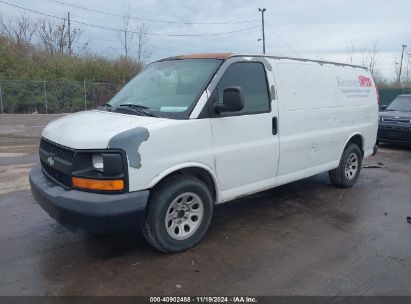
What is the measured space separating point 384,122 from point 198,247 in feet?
30.0

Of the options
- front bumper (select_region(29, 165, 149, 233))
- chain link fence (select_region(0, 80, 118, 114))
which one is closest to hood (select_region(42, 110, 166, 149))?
front bumper (select_region(29, 165, 149, 233))

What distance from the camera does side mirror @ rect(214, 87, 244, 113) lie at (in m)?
4.11

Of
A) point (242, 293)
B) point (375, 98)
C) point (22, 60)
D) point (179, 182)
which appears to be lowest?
point (242, 293)

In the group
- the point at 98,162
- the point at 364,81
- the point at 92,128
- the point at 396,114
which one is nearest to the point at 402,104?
the point at 396,114

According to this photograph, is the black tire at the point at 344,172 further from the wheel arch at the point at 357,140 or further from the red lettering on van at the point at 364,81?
the red lettering on van at the point at 364,81

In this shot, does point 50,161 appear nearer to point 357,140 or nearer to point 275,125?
point 275,125

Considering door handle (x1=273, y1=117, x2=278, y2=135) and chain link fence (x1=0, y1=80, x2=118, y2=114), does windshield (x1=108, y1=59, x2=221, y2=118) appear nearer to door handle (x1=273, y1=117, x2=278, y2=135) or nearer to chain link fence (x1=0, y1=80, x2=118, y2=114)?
door handle (x1=273, y1=117, x2=278, y2=135)

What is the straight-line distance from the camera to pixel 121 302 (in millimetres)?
3230

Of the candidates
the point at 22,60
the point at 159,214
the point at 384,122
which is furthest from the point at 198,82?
the point at 22,60

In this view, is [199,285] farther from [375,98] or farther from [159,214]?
[375,98]

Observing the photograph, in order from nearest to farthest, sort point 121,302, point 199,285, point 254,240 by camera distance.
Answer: point 121,302, point 199,285, point 254,240

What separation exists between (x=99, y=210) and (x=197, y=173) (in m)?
1.19

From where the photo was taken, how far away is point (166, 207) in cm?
388

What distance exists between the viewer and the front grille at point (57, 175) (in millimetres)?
3807
